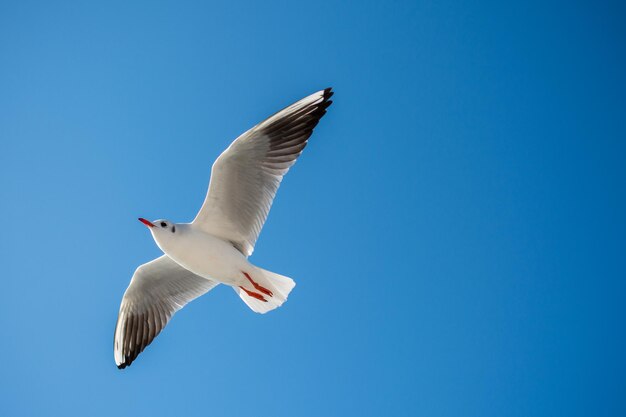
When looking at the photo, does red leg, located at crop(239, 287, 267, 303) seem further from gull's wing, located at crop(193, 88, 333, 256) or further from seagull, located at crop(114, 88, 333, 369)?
gull's wing, located at crop(193, 88, 333, 256)

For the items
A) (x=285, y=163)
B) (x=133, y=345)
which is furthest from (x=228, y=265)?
(x=133, y=345)

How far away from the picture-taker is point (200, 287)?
7.88m

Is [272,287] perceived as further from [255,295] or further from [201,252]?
[201,252]

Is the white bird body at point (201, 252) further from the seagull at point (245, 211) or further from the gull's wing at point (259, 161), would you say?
the gull's wing at point (259, 161)

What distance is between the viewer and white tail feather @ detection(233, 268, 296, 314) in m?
6.94

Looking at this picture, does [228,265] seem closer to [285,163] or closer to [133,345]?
[285,163]

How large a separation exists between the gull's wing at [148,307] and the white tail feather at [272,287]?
0.94 m

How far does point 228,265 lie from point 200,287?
1.09 metres

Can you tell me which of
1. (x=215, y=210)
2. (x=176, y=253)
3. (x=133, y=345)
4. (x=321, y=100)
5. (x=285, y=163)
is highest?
(x=321, y=100)

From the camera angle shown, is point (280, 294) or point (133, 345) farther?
point (133, 345)

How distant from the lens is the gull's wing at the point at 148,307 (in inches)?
306

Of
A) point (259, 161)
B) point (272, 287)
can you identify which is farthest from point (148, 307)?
point (259, 161)

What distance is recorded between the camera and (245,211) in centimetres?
709

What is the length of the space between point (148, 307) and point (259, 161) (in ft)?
6.77
